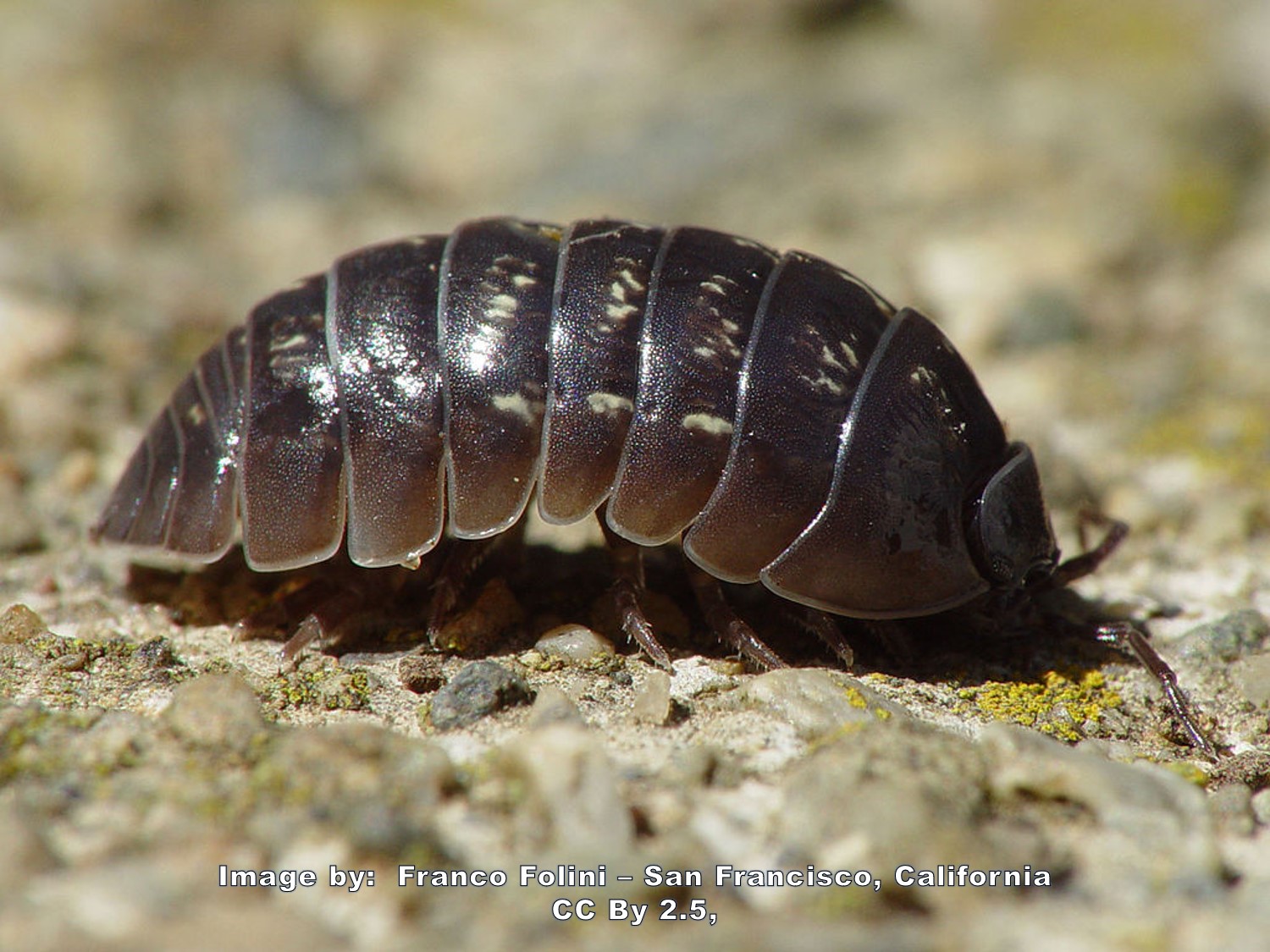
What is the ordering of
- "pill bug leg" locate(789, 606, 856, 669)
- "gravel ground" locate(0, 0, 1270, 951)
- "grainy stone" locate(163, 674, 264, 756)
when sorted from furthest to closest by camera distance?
1. "pill bug leg" locate(789, 606, 856, 669)
2. "grainy stone" locate(163, 674, 264, 756)
3. "gravel ground" locate(0, 0, 1270, 951)

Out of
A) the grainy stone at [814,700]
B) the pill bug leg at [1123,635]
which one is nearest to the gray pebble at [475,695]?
the grainy stone at [814,700]

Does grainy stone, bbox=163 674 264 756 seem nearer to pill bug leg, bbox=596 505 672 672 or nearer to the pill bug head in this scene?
pill bug leg, bbox=596 505 672 672

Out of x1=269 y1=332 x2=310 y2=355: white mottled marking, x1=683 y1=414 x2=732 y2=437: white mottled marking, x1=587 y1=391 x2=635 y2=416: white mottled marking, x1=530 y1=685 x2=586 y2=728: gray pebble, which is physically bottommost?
x1=530 y1=685 x2=586 y2=728: gray pebble

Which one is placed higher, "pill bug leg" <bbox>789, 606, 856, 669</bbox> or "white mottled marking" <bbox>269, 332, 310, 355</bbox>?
"white mottled marking" <bbox>269, 332, 310, 355</bbox>

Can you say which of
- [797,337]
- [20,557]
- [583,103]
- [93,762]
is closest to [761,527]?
[797,337]

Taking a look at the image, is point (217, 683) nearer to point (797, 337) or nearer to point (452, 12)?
point (797, 337)

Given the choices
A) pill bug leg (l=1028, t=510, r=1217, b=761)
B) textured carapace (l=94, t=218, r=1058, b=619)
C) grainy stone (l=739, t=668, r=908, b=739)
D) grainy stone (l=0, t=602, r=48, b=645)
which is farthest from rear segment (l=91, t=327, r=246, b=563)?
pill bug leg (l=1028, t=510, r=1217, b=761)

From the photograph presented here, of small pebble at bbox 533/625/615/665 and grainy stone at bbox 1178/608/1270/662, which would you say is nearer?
small pebble at bbox 533/625/615/665

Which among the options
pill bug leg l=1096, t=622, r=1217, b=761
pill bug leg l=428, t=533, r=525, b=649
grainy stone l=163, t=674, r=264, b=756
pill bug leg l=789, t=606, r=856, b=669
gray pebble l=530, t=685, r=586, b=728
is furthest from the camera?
pill bug leg l=428, t=533, r=525, b=649
